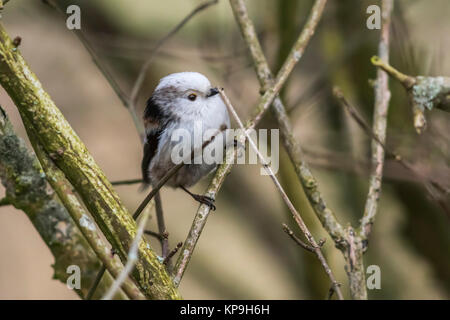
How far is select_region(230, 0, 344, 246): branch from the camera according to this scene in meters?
2.19

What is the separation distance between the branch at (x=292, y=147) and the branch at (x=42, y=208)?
34.8 inches

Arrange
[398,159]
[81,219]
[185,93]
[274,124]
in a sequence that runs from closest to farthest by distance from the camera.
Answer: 1. [81,219]
2. [398,159]
3. [185,93]
4. [274,124]

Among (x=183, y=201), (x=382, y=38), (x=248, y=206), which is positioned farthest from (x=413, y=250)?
(x=183, y=201)

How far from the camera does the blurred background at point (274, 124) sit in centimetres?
338

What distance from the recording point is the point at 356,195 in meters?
3.87

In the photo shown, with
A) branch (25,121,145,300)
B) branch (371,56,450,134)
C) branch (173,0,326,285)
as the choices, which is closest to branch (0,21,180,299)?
branch (25,121,145,300)

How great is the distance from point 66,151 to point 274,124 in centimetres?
185

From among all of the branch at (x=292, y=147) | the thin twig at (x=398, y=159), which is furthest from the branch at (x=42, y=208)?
the thin twig at (x=398, y=159)

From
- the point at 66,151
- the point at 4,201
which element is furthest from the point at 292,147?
the point at 4,201

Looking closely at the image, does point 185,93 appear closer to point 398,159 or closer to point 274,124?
point 274,124

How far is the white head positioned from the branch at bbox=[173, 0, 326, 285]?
441mm

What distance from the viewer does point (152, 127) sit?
302cm

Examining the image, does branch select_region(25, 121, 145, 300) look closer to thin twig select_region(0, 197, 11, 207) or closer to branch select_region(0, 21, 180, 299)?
branch select_region(0, 21, 180, 299)

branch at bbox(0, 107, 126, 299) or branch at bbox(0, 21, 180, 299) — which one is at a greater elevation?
branch at bbox(0, 21, 180, 299)
